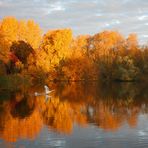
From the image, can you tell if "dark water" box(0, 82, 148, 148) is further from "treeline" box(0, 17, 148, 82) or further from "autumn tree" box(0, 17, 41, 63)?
"autumn tree" box(0, 17, 41, 63)

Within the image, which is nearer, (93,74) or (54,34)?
(54,34)

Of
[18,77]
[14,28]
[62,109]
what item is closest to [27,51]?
[14,28]

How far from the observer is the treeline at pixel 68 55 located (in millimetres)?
63331

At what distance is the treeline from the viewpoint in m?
63.3

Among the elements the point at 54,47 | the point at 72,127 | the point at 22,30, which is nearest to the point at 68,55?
the point at 54,47

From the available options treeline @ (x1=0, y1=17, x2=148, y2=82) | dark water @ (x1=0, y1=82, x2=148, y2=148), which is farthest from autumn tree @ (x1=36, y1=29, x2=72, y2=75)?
dark water @ (x1=0, y1=82, x2=148, y2=148)

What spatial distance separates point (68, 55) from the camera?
7338cm

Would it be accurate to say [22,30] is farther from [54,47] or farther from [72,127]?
[72,127]

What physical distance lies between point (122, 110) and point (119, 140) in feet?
34.5

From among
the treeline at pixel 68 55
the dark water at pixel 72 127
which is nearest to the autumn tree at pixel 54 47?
the treeline at pixel 68 55

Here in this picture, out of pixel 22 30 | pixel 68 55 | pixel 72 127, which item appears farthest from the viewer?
pixel 68 55

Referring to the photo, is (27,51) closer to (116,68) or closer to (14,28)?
(14,28)

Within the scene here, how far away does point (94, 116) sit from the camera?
22.8 metres

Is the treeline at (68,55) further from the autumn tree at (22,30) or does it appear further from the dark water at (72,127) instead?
the dark water at (72,127)
